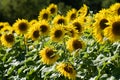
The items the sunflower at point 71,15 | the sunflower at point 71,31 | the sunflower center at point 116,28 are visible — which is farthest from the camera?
the sunflower at point 71,15

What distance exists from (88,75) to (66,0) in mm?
23128

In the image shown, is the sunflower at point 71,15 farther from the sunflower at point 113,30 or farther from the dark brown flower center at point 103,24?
the sunflower at point 113,30

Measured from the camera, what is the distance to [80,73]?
15.9 feet

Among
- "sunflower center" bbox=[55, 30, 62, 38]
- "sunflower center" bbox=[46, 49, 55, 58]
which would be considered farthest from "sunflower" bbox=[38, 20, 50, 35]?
"sunflower center" bbox=[46, 49, 55, 58]

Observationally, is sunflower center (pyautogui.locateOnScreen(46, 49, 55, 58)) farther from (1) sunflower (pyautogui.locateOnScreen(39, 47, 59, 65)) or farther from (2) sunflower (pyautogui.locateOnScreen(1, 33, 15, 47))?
(2) sunflower (pyautogui.locateOnScreen(1, 33, 15, 47))

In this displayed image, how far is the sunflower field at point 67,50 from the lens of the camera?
14.8 ft

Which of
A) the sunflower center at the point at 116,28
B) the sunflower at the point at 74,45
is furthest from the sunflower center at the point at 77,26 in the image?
the sunflower center at the point at 116,28

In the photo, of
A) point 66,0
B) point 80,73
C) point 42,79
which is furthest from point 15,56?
point 66,0

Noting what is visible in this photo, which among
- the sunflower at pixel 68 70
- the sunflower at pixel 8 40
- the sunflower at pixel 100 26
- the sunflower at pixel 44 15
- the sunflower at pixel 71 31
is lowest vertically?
the sunflower at pixel 68 70

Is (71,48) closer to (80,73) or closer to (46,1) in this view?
(80,73)

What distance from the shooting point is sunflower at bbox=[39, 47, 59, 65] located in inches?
203

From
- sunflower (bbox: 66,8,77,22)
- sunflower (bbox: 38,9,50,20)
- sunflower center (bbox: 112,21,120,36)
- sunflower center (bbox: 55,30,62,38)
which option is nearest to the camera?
sunflower center (bbox: 112,21,120,36)

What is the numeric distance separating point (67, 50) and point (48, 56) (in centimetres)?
27

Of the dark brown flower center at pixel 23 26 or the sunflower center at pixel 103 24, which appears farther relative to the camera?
the dark brown flower center at pixel 23 26
